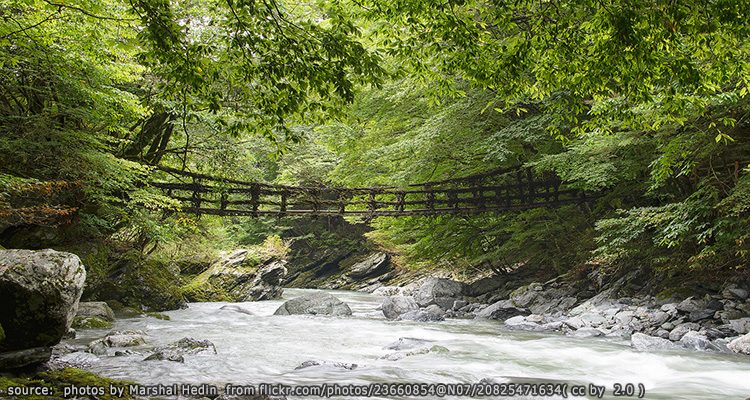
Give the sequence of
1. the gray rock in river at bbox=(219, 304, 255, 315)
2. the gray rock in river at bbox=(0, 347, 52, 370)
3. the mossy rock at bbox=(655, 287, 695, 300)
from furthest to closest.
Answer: the gray rock in river at bbox=(219, 304, 255, 315), the mossy rock at bbox=(655, 287, 695, 300), the gray rock in river at bbox=(0, 347, 52, 370)

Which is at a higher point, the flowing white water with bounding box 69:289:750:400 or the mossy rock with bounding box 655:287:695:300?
the mossy rock with bounding box 655:287:695:300

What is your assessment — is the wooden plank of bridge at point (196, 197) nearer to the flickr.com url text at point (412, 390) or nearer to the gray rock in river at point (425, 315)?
the gray rock in river at point (425, 315)

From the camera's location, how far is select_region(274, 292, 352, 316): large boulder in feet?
45.5

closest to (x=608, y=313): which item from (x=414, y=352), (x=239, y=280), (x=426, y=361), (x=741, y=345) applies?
(x=741, y=345)

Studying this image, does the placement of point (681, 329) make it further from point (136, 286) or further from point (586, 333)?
point (136, 286)

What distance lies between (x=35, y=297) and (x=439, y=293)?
1207 cm

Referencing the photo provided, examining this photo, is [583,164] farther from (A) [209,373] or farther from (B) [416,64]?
(A) [209,373]

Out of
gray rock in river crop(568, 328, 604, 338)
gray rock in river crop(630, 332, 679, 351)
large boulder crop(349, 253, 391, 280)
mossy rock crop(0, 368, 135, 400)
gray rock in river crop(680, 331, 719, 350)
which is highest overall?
mossy rock crop(0, 368, 135, 400)

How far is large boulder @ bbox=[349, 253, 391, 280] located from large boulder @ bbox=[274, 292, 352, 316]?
1365cm

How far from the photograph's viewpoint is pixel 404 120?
15.8 meters

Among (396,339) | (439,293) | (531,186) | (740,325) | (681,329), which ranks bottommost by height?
(396,339)

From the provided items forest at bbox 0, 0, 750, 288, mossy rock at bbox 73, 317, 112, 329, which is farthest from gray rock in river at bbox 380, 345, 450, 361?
mossy rock at bbox 73, 317, 112, 329

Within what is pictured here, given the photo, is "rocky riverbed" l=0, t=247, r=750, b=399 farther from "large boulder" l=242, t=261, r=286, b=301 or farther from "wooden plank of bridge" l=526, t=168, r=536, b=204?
"large boulder" l=242, t=261, r=286, b=301

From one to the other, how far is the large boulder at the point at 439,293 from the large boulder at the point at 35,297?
36.0ft
